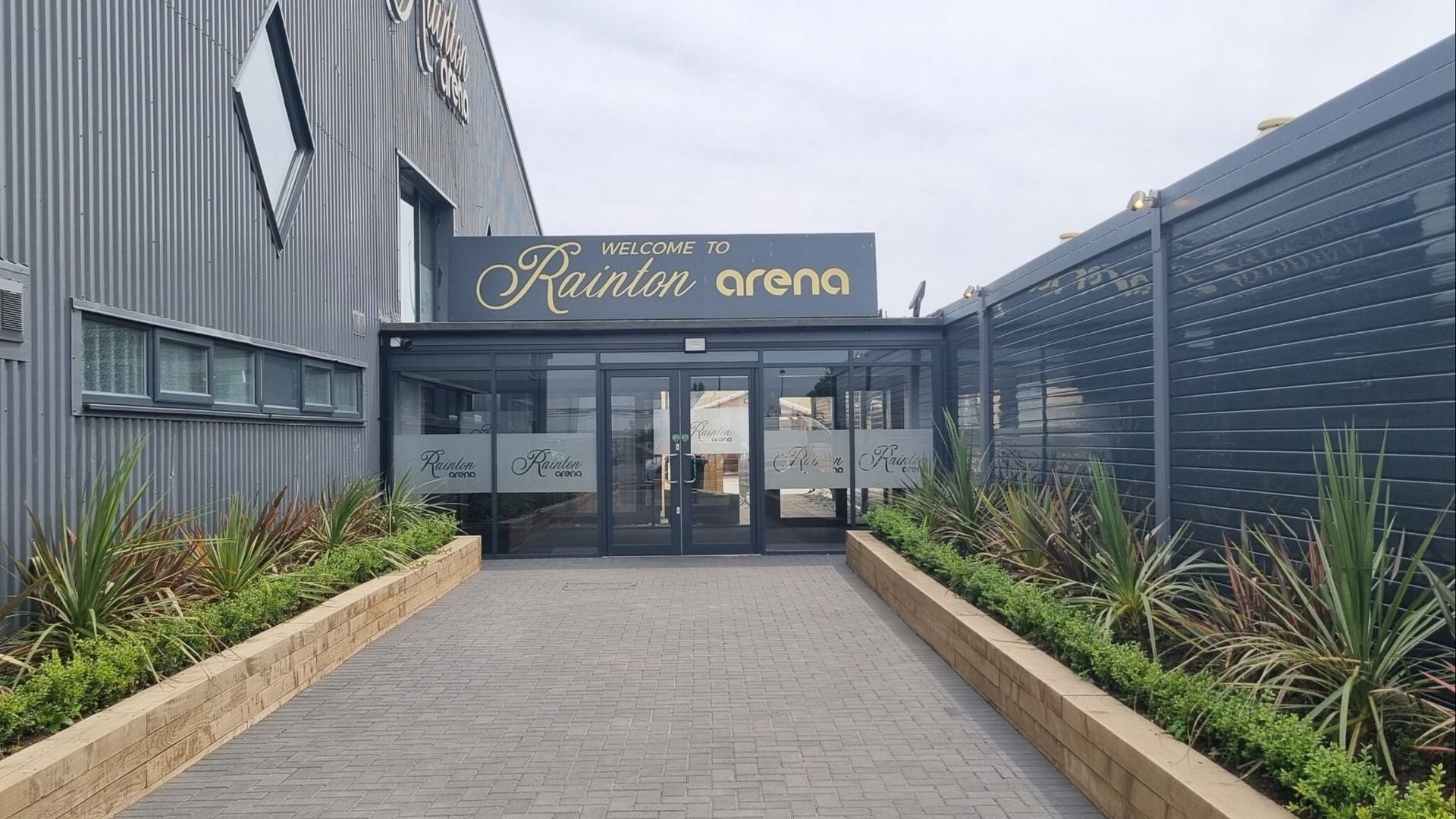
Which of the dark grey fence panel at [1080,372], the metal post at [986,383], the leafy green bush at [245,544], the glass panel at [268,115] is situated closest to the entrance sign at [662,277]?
the metal post at [986,383]

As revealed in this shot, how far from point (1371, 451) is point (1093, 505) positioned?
6.88ft

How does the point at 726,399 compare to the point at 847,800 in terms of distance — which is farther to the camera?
the point at 726,399

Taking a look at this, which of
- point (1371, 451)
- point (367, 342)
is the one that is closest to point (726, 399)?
point (367, 342)

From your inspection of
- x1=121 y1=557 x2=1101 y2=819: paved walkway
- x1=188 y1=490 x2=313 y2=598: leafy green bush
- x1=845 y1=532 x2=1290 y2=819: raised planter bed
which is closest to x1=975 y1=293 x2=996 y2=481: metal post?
x1=121 y1=557 x2=1101 y2=819: paved walkway

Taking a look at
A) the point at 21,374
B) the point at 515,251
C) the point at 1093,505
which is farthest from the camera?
the point at 515,251

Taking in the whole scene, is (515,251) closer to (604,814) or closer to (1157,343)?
(1157,343)

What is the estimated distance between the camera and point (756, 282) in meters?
13.9

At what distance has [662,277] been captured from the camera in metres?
13.7

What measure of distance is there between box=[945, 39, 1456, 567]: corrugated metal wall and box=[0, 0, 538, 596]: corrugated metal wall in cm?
682

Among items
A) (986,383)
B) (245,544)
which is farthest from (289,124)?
(986,383)

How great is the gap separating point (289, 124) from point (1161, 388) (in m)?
8.10

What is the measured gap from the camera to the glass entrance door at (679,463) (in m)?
13.0

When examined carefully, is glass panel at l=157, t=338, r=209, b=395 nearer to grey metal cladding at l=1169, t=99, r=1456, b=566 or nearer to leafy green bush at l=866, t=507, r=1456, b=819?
leafy green bush at l=866, t=507, r=1456, b=819

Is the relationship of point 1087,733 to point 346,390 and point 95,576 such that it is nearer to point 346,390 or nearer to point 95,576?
point 95,576
